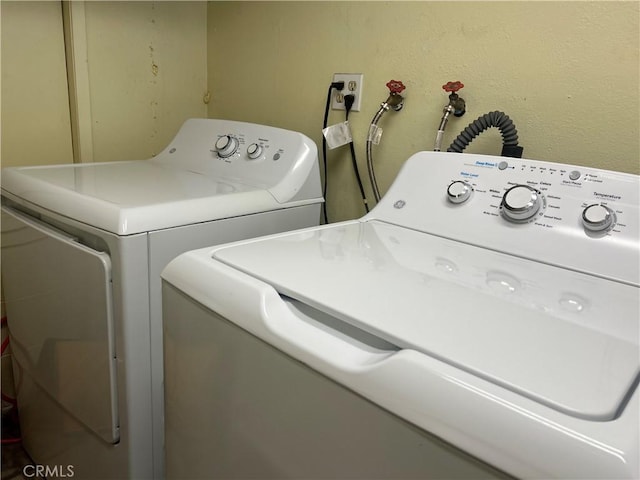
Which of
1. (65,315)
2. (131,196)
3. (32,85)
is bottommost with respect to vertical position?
(65,315)

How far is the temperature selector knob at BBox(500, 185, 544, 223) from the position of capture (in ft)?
2.76

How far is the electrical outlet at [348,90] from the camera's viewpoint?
1.33 metres

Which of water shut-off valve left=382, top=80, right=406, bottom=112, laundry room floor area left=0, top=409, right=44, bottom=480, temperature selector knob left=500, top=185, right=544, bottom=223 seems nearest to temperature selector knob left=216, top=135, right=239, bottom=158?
water shut-off valve left=382, top=80, right=406, bottom=112

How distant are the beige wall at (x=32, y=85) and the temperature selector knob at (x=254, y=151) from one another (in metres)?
0.68

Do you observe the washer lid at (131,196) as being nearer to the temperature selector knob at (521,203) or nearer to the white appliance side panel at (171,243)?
the white appliance side panel at (171,243)

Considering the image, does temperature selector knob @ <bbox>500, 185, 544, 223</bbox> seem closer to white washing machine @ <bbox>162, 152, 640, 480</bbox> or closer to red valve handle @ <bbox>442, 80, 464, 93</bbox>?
white washing machine @ <bbox>162, 152, 640, 480</bbox>

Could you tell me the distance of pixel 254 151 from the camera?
1.31 meters

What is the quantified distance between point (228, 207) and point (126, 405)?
0.47 m

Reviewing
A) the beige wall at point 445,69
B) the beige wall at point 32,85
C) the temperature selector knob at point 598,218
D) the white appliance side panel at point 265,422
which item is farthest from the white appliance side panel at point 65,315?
the temperature selector knob at point 598,218

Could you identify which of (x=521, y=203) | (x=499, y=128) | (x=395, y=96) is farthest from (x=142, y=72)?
(x=521, y=203)

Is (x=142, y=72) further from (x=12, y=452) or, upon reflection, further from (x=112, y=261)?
(x=12, y=452)

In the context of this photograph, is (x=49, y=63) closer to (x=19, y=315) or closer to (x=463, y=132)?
(x=19, y=315)

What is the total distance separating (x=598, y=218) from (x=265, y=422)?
610mm

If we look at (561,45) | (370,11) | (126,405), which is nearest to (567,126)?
(561,45)
